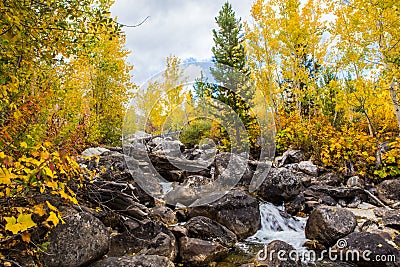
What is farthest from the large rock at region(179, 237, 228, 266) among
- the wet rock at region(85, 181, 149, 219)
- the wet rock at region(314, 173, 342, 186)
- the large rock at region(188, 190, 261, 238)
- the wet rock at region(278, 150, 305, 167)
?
the wet rock at region(278, 150, 305, 167)

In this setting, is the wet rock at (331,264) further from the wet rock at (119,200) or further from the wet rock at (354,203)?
the wet rock at (354,203)

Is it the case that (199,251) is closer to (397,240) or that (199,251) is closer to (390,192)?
(397,240)

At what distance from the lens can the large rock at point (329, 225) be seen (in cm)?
475

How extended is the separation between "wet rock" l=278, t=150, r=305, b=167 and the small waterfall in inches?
168

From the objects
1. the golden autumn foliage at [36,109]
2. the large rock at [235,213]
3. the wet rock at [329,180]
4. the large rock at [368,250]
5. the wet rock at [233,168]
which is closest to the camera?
the golden autumn foliage at [36,109]

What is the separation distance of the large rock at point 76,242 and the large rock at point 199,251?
133cm

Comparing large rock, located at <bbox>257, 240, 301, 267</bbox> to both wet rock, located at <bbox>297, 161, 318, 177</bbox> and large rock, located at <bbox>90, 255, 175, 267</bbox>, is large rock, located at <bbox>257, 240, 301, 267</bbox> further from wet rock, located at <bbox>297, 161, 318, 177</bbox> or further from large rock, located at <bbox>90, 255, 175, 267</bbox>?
wet rock, located at <bbox>297, 161, 318, 177</bbox>

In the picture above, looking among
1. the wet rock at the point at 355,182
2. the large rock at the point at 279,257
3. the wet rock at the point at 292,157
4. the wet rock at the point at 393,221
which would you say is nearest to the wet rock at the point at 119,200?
the large rock at the point at 279,257

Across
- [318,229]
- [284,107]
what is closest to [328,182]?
[318,229]

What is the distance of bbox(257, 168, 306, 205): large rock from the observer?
289 inches

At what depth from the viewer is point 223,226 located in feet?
17.4

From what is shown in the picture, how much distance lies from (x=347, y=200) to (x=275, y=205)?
195 cm

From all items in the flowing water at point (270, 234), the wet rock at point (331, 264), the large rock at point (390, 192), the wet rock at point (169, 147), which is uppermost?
the wet rock at point (169, 147)

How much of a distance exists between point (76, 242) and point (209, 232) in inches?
92.5
